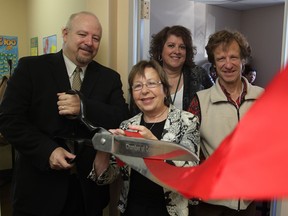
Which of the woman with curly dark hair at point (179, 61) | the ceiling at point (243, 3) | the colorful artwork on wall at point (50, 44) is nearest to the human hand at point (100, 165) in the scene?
the woman with curly dark hair at point (179, 61)

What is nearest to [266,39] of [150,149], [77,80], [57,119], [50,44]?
[50,44]

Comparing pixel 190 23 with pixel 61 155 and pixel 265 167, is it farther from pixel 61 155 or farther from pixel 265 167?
pixel 265 167

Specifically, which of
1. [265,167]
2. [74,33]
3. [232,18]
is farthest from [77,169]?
[232,18]

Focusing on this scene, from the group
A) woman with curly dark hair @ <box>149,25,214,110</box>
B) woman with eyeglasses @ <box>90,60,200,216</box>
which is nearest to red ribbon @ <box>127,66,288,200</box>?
woman with eyeglasses @ <box>90,60,200,216</box>

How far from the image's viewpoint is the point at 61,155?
3.81 feet

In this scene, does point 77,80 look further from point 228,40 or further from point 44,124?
point 228,40

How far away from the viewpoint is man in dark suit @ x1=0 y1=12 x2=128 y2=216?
1229 millimetres

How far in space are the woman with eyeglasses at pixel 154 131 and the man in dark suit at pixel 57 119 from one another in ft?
0.56

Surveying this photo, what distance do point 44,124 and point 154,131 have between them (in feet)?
1.64

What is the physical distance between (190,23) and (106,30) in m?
1.83

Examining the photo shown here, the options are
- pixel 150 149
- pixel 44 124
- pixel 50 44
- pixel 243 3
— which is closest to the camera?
pixel 150 149

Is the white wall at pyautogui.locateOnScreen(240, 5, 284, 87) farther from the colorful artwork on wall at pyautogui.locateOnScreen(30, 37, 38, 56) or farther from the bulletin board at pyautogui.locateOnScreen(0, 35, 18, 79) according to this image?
the bulletin board at pyautogui.locateOnScreen(0, 35, 18, 79)

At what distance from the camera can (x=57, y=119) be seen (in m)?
1.32

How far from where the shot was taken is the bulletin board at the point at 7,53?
11.7ft
